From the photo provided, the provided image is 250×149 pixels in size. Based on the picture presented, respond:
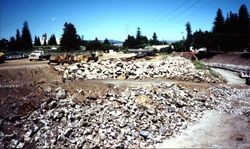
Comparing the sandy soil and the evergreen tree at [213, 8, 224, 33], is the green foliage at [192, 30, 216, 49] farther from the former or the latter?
the sandy soil

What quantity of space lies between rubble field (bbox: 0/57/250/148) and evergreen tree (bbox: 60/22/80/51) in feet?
216

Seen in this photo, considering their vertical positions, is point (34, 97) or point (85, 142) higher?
point (34, 97)

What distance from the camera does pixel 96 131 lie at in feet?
62.9

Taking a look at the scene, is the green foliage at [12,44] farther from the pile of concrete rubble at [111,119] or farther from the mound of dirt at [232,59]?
the pile of concrete rubble at [111,119]

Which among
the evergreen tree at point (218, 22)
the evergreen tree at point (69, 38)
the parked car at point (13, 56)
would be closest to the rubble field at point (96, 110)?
the parked car at point (13, 56)

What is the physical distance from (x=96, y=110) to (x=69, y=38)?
3184 inches

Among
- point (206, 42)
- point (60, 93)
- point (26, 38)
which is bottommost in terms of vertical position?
point (60, 93)

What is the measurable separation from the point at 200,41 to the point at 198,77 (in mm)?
71358

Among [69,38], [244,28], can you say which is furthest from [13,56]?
[244,28]

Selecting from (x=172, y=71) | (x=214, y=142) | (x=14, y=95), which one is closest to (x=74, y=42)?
(x=172, y=71)

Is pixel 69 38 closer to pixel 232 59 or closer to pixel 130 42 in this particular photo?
pixel 130 42

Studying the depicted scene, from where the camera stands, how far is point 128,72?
115 feet

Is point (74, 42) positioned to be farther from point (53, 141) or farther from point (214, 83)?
point (53, 141)

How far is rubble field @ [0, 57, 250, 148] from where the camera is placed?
59.8ft
